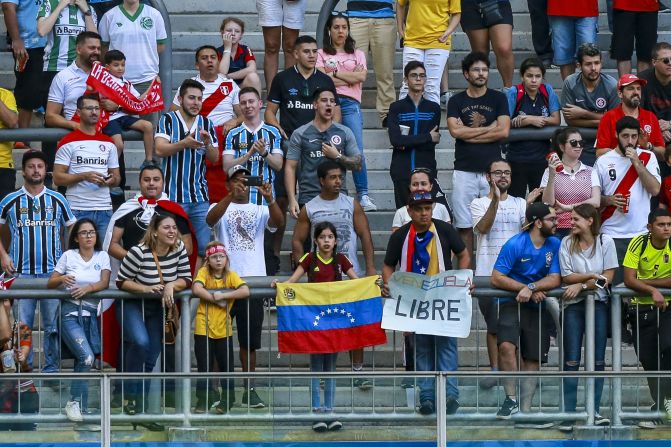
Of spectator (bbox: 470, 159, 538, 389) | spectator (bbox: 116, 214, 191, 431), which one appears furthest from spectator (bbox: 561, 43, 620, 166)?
spectator (bbox: 116, 214, 191, 431)

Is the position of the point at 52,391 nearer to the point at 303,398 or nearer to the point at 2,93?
the point at 303,398

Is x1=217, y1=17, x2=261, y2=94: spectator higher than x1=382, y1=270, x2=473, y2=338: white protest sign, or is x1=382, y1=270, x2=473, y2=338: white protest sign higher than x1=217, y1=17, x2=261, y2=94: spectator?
x1=217, y1=17, x2=261, y2=94: spectator

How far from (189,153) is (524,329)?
355cm

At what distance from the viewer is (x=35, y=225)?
1345 cm

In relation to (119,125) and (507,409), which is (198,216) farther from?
(507,409)

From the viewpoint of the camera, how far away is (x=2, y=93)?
597 inches

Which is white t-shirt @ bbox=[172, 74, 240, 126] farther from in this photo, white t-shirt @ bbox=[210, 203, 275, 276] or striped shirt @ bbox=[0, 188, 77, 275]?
striped shirt @ bbox=[0, 188, 77, 275]

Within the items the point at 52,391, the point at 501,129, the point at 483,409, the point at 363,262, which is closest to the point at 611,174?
the point at 501,129

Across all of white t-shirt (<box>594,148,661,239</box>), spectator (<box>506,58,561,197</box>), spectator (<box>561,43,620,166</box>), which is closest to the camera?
white t-shirt (<box>594,148,661,239</box>)

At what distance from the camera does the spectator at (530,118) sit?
14.6 m

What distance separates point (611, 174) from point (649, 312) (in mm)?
1711

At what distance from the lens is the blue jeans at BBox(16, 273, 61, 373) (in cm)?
1259

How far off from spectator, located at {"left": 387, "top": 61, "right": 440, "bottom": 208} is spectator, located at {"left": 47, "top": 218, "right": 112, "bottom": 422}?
2852mm

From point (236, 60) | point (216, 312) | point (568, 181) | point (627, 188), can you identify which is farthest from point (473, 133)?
point (216, 312)
